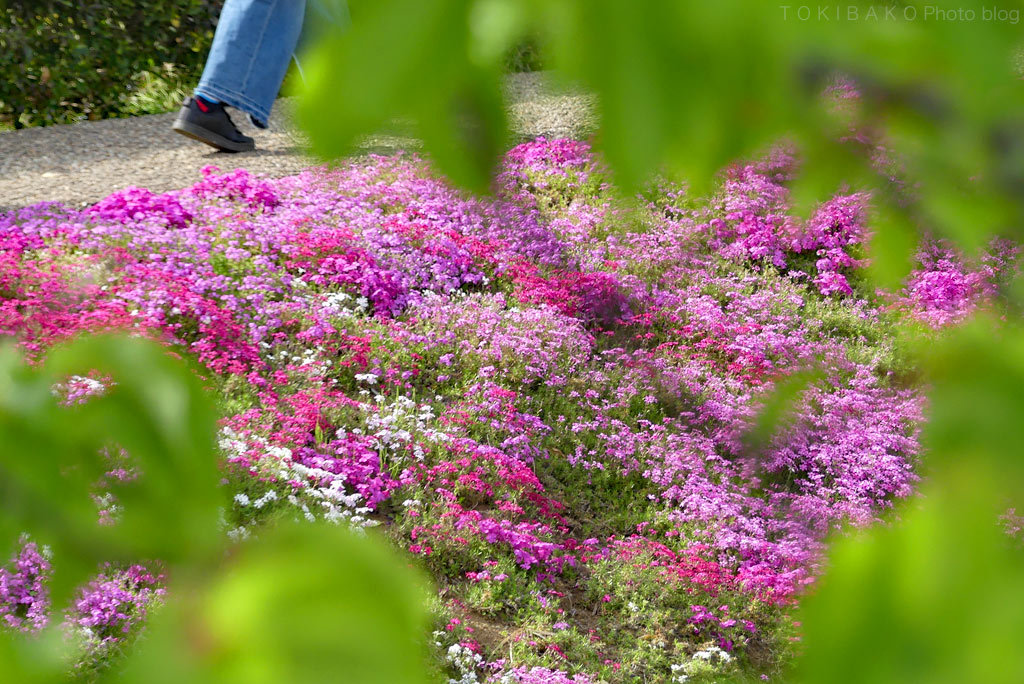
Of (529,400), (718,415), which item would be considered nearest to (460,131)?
(529,400)

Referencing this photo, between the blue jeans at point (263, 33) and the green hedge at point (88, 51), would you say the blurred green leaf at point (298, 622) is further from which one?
the green hedge at point (88, 51)

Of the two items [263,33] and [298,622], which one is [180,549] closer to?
[298,622]

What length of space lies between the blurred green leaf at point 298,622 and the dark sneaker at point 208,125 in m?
5.95

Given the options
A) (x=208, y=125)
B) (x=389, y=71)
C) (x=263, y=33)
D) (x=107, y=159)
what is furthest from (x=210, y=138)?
(x=389, y=71)

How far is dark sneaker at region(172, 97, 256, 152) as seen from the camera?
19.7ft

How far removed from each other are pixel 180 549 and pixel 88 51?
925 centimetres

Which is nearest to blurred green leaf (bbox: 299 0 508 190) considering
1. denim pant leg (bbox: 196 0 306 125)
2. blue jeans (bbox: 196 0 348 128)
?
blue jeans (bbox: 196 0 348 128)

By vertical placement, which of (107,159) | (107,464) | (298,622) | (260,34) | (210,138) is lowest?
(107,159)

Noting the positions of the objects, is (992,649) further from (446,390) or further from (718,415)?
(718,415)

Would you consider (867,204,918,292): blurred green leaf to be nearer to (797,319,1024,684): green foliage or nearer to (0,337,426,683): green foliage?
(797,319,1024,684): green foliage

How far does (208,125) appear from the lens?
6.25 meters

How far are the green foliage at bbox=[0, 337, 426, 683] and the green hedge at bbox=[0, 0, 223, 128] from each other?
876 centimetres

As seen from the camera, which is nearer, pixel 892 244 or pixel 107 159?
pixel 892 244

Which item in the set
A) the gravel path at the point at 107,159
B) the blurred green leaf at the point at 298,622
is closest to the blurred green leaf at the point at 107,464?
the blurred green leaf at the point at 298,622
